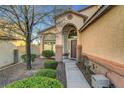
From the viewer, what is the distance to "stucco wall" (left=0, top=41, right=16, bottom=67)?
14.6 metres

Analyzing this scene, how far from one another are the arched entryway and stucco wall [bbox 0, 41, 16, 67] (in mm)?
3959

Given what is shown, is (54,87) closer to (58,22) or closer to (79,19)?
(58,22)

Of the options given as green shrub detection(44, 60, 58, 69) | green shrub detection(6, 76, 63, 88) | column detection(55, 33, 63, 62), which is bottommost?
green shrub detection(44, 60, 58, 69)

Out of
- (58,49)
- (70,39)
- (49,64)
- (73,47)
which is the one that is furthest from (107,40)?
(73,47)

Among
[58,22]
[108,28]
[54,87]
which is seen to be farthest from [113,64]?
[58,22]

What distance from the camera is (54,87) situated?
16.4 ft

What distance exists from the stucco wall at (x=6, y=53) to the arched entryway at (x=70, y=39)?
3.96m

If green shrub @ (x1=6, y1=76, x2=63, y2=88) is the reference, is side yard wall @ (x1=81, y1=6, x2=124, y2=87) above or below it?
above

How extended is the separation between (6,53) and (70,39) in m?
4.92

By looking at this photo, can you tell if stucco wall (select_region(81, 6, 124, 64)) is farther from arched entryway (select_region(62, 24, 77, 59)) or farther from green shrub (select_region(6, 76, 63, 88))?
arched entryway (select_region(62, 24, 77, 59))

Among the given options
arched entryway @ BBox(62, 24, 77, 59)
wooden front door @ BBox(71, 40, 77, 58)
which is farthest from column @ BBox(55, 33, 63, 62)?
wooden front door @ BBox(71, 40, 77, 58)

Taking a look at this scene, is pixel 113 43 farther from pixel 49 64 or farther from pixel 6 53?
pixel 6 53

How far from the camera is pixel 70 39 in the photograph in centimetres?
1678

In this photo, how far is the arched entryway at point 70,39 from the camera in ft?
54.5
